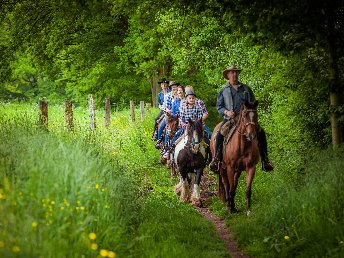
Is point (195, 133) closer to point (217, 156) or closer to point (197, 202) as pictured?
point (217, 156)

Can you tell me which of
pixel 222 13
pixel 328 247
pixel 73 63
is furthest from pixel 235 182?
pixel 73 63

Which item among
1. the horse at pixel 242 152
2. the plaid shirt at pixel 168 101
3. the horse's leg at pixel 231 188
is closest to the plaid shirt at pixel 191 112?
the horse at pixel 242 152

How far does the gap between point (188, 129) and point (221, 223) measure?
9.08 feet

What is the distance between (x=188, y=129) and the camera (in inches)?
548

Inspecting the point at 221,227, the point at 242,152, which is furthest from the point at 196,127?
the point at 221,227

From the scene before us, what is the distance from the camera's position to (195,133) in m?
13.8

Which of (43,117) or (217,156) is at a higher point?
(43,117)

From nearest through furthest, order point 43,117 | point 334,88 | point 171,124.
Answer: point 334,88 < point 43,117 < point 171,124

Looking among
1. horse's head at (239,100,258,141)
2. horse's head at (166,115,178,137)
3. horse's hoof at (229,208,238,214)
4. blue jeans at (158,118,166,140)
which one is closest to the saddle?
horse's head at (239,100,258,141)

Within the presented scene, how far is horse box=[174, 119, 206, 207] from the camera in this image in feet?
45.6

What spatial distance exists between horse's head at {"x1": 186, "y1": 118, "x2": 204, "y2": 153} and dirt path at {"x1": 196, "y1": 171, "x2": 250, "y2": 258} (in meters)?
1.57

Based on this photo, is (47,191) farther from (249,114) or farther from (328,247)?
(249,114)

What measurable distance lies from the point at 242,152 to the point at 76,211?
6131 millimetres

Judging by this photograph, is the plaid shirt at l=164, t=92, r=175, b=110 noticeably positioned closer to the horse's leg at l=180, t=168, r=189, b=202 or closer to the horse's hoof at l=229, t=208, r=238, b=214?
the horse's leg at l=180, t=168, r=189, b=202
